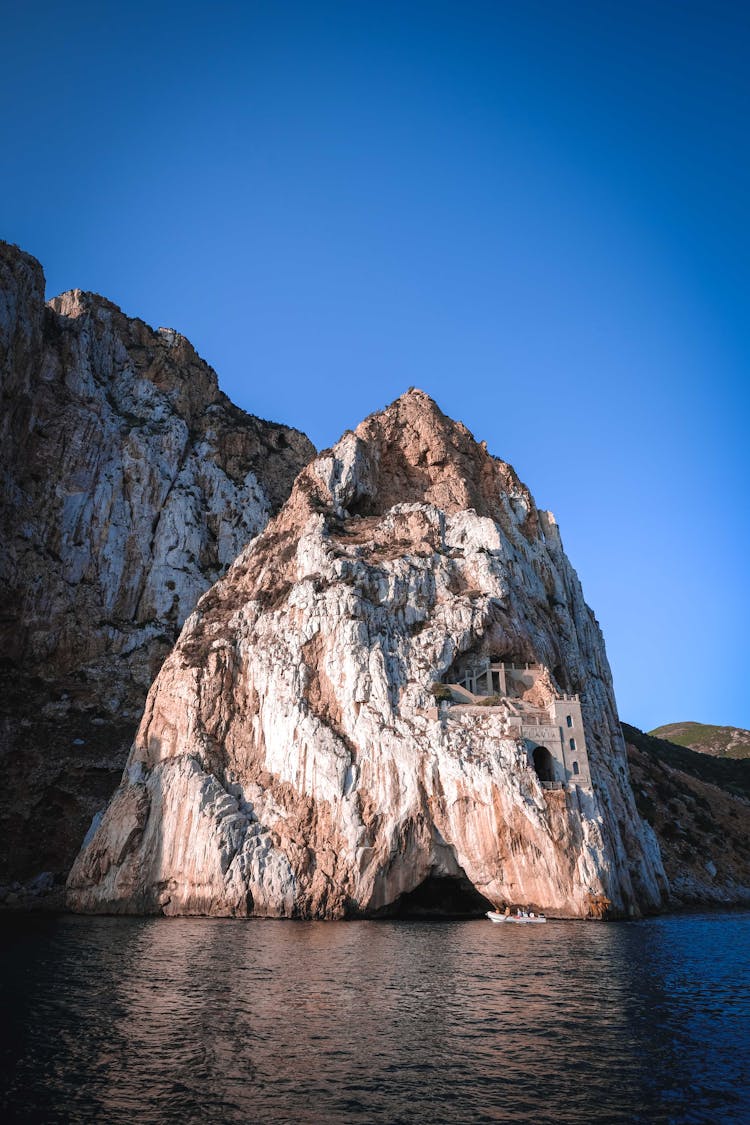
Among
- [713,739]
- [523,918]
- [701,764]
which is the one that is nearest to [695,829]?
[701,764]

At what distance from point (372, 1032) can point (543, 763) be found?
35.9 metres

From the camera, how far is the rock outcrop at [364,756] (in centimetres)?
4750

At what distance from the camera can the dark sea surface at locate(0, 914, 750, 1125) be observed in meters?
14.5

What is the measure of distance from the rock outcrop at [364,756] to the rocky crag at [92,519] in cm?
1126

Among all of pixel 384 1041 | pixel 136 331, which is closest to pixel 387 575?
pixel 384 1041

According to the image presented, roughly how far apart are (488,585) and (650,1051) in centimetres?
4627

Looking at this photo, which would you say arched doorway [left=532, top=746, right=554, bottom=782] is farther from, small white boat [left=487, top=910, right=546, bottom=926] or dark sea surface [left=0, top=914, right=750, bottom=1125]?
dark sea surface [left=0, top=914, right=750, bottom=1125]

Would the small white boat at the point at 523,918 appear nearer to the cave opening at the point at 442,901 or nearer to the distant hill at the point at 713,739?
A: the cave opening at the point at 442,901

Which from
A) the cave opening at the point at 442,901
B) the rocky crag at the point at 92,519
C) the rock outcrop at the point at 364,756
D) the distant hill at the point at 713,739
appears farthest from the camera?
the distant hill at the point at 713,739

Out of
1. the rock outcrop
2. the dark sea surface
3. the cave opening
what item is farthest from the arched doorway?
the dark sea surface

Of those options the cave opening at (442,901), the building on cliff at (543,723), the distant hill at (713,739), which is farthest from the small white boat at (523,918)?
the distant hill at (713,739)

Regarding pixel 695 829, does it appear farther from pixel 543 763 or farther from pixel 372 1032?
pixel 372 1032

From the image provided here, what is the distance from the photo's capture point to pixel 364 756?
51375 mm

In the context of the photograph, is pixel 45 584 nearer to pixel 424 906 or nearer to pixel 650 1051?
pixel 424 906
